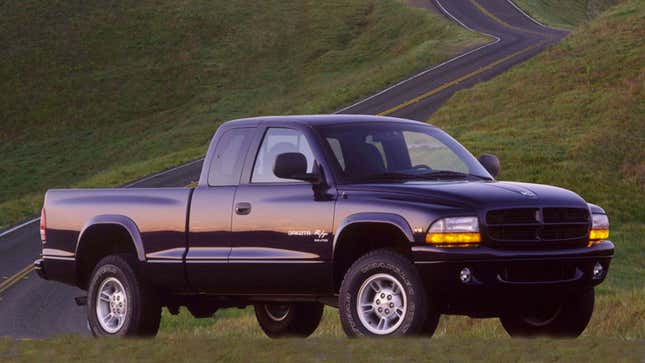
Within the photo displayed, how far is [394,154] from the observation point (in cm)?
1132

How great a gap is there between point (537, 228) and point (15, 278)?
65.2 feet

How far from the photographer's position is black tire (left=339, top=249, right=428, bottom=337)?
9562 mm

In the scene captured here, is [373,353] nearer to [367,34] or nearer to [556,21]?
[367,34]

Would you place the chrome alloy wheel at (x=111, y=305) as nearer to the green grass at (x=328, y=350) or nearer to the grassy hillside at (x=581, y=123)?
the green grass at (x=328, y=350)

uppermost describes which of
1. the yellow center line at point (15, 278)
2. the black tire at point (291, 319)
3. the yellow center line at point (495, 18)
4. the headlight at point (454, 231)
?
the headlight at point (454, 231)

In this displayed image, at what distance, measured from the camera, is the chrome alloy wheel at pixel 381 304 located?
9703 millimetres

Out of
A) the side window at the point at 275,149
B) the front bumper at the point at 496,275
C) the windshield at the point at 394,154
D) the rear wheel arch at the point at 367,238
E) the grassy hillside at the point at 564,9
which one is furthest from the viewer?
the grassy hillside at the point at 564,9

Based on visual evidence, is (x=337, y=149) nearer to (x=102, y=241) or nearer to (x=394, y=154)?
(x=394, y=154)

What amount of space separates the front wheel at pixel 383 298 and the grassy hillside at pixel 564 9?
226 feet

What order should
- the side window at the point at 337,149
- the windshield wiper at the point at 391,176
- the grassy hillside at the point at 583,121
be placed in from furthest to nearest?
the grassy hillside at the point at 583,121 < the side window at the point at 337,149 < the windshield wiper at the point at 391,176

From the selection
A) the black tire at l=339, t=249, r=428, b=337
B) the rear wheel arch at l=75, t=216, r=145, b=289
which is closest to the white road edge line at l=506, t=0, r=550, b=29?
the rear wheel arch at l=75, t=216, r=145, b=289

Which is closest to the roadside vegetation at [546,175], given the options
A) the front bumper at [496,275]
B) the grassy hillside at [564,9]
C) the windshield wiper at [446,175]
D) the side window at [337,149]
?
the front bumper at [496,275]

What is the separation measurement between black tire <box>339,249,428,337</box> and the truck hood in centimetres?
51

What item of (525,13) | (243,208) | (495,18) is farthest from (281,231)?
(525,13)
